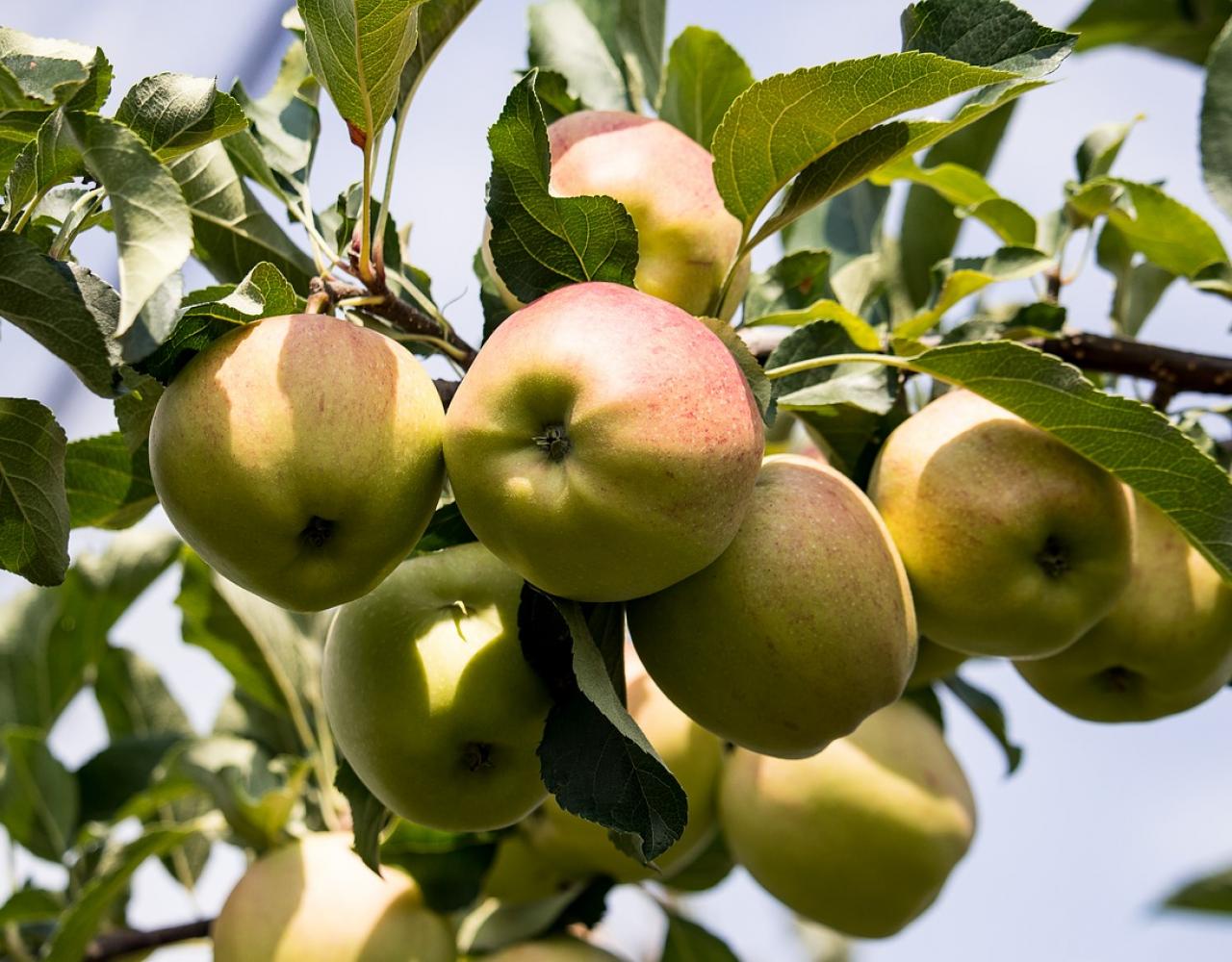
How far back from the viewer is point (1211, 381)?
1.40 m

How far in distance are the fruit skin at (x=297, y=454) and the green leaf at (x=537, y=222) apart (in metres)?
0.13

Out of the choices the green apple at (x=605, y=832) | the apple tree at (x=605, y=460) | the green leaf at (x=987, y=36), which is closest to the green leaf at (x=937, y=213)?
the apple tree at (x=605, y=460)

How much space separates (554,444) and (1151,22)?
145 cm

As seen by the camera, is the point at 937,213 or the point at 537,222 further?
the point at 937,213

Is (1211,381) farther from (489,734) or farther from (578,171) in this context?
(489,734)

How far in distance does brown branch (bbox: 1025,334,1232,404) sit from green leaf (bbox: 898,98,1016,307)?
43 centimetres

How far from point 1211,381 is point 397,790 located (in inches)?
36.8

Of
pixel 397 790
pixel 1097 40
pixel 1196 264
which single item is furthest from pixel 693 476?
pixel 1097 40

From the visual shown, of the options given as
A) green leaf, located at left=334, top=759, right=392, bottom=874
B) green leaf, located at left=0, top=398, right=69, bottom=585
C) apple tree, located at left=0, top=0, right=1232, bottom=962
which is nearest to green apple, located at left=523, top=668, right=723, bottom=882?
apple tree, located at left=0, top=0, right=1232, bottom=962

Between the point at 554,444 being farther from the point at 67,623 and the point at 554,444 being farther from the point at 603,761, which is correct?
the point at 67,623

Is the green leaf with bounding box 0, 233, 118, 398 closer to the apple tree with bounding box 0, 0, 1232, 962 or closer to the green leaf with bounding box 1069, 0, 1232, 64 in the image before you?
the apple tree with bounding box 0, 0, 1232, 962

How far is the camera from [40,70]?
0.91 m

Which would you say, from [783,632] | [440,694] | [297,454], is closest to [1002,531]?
[783,632]

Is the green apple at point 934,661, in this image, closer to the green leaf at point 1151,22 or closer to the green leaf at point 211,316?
the green leaf at point 211,316
